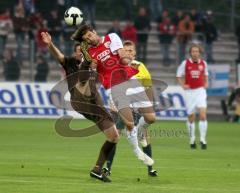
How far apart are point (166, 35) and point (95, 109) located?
2247 centimetres

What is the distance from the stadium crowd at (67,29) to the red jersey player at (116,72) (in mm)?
17640

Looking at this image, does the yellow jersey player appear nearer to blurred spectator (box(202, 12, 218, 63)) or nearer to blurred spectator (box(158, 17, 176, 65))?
blurred spectator (box(158, 17, 176, 65))

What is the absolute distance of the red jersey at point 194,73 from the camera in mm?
23641

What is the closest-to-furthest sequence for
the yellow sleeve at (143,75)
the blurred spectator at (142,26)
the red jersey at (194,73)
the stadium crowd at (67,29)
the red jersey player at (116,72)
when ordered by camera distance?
the red jersey player at (116,72), the yellow sleeve at (143,75), the red jersey at (194,73), the stadium crowd at (67,29), the blurred spectator at (142,26)

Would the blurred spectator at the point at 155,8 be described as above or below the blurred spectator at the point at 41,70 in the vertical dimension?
above

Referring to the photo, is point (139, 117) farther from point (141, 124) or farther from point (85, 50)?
point (85, 50)

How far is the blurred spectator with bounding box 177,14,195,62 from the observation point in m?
36.1

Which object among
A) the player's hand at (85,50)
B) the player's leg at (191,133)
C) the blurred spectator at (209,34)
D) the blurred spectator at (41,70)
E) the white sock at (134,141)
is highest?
the player's hand at (85,50)

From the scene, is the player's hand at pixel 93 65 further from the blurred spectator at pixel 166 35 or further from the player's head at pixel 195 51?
the blurred spectator at pixel 166 35

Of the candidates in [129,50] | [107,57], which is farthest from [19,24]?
[107,57]

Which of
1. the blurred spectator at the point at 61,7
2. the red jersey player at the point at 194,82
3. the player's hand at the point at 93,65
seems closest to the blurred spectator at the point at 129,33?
the blurred spectator at the point at 61,7

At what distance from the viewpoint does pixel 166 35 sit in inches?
1460

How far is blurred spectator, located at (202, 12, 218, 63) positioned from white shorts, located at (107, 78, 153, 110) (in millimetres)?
18622

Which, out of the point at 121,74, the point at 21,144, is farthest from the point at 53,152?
the point at 121,74
